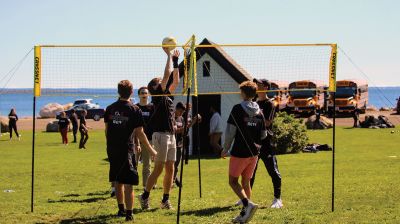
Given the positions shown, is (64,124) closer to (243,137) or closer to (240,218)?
(243,137)

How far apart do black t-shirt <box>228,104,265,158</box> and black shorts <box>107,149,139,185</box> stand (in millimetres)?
1512

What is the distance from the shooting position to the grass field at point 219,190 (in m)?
10.5

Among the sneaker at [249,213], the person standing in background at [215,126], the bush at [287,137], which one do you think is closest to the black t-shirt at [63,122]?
the person standing in background at [215,126]

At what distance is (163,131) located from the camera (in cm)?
1087

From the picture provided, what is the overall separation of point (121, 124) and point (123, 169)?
66 cm

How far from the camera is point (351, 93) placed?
174 ft

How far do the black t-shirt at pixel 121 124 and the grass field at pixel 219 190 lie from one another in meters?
1.16

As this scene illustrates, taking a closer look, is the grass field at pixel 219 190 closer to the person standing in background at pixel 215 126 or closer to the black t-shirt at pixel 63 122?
the person standing in background at pixel 215 126

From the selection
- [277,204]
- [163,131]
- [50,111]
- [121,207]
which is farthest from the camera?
[50,111]

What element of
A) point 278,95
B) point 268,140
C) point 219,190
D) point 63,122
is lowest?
point 219,190

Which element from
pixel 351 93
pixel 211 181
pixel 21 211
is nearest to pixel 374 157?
pixel 211 181

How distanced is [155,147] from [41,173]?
34.3 feet

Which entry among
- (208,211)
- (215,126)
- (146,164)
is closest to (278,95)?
(215,126)

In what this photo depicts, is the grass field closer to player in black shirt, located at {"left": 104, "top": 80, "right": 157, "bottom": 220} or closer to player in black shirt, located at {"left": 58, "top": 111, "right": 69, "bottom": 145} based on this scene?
player in black shirt, located at {"left": 104, "top": 80, "right": 157, "bottom": 220}
